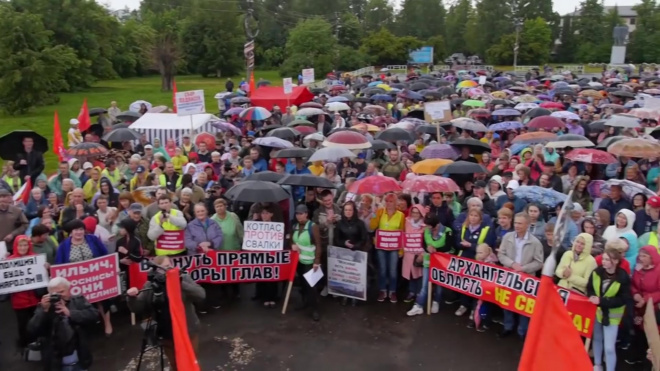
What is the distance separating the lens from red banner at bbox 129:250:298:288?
909 centimetres

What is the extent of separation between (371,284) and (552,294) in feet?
19.7

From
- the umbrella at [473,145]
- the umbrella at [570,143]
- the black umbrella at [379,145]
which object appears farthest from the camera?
the black umbrella at [379,145]

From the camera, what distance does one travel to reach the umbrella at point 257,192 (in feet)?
28.9

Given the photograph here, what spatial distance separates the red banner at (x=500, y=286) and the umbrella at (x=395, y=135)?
20.4 ft

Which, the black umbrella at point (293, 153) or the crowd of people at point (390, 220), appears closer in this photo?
the crowd of people at point (390, 220)

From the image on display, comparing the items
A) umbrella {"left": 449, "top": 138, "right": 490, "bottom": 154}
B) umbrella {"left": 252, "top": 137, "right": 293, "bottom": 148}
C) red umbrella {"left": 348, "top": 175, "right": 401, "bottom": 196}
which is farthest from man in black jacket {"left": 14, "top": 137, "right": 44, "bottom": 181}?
umbrella {"left": 449, "top": 138, "right": 490, "bottom": 154}

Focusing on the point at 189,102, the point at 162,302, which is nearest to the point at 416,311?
the point at 162,302

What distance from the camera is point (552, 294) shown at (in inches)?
170

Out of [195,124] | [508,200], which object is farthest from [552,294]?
[195,124]

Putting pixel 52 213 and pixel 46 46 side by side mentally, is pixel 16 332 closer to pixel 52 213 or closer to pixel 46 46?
pixel 52 213

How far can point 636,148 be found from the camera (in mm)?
11266

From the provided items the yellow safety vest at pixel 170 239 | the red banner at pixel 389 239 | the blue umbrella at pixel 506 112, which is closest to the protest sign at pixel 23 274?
the yellow safety vest at pixel 170 239

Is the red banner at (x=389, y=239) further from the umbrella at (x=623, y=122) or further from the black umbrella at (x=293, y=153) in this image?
the umbrella at (x=623, y=122)

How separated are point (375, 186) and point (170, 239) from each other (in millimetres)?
3039
